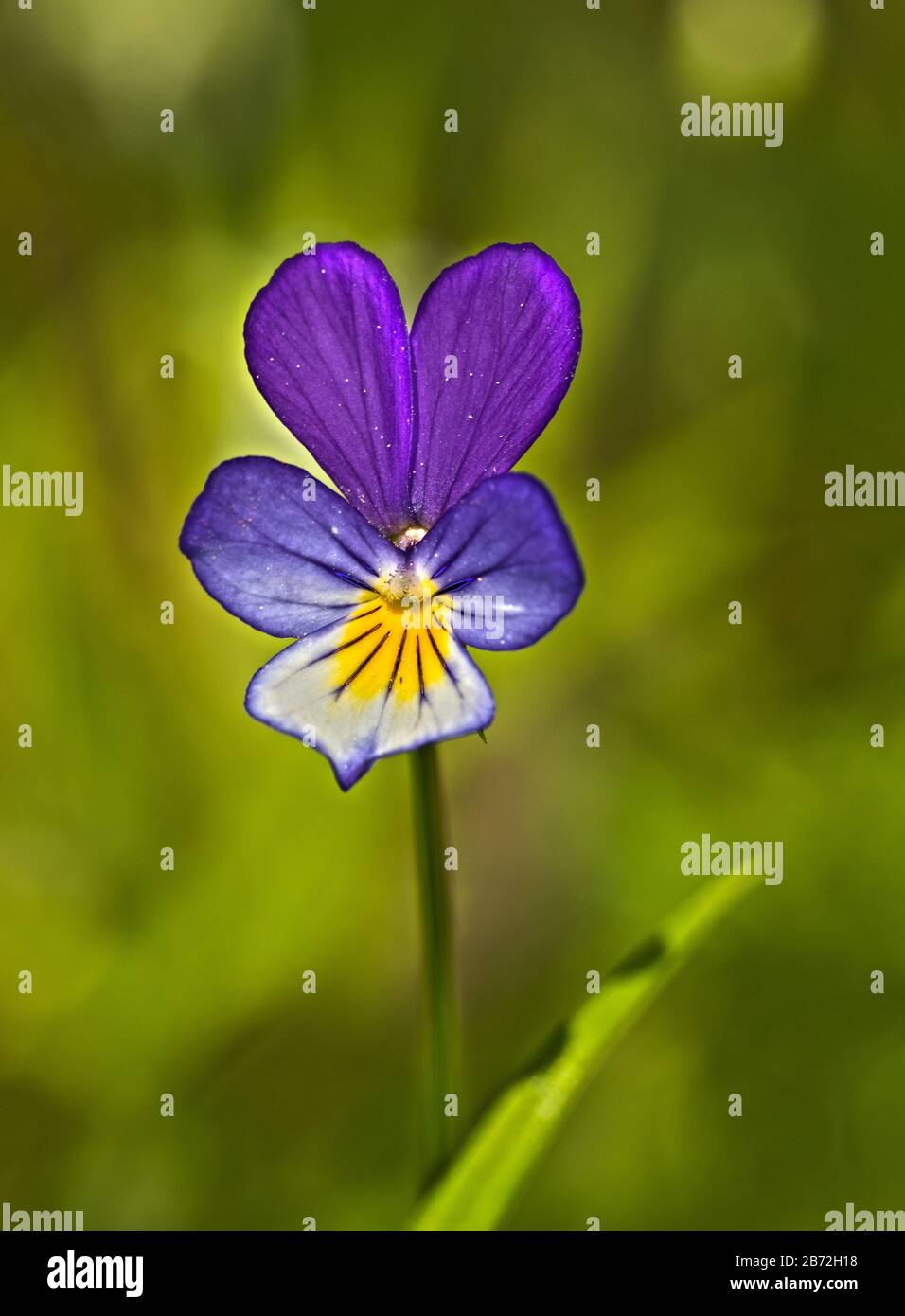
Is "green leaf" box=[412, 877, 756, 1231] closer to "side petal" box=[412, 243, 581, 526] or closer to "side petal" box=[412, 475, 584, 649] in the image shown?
"side petal" box=[412, 475, 584, 649]

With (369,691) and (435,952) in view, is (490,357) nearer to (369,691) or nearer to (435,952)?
(369,691)

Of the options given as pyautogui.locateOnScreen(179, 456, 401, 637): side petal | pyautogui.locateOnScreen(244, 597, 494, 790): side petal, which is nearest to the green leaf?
pyautogui.locateOnScreen(244, 597, 494, 790): side petal

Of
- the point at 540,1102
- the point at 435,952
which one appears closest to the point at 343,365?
the point at 435,952

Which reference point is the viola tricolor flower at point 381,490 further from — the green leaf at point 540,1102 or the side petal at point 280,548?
the green leaf at point 540,1102

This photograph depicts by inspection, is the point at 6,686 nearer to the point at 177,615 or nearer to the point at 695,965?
the point at 177,615
